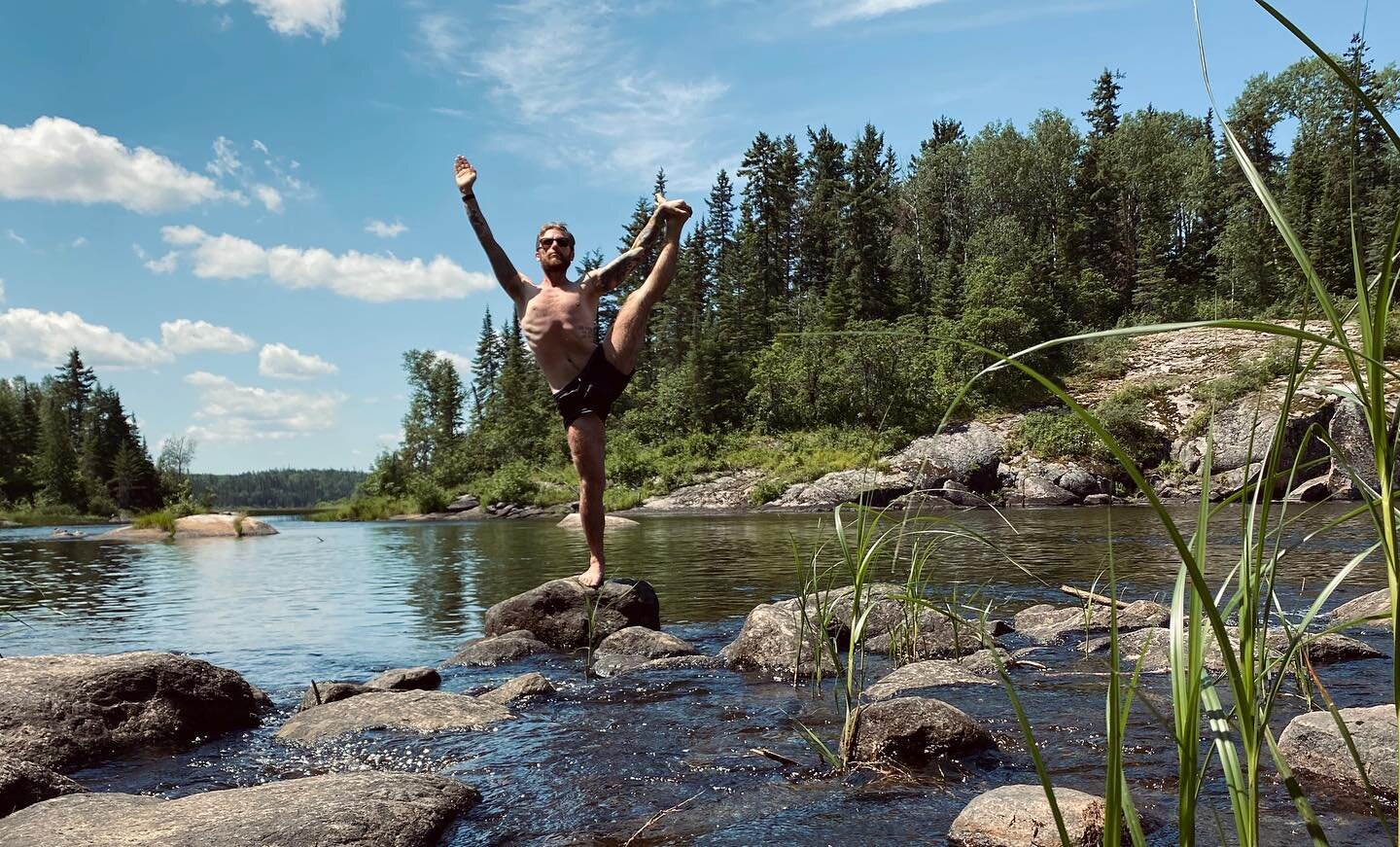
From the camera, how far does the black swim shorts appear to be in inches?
261

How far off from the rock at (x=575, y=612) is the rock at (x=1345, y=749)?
196 inches

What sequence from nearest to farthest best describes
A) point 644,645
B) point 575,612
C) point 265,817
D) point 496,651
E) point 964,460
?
point 265,817 → point 644,645 → point 496,651 → point 575,612 → point 964,460

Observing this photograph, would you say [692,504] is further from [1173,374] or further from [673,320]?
[673,320]

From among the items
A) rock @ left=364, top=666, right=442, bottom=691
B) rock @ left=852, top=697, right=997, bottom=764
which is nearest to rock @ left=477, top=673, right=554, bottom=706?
rock @ left=364, top=666, right=442, bottom=691

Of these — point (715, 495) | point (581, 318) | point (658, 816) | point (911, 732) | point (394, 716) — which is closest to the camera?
point (658, 816)

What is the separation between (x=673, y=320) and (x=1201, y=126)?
47450 mm

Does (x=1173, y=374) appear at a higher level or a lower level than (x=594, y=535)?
higher

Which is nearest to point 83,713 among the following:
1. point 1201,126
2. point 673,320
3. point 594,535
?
point 594,535

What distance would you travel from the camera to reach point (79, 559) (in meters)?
19.5

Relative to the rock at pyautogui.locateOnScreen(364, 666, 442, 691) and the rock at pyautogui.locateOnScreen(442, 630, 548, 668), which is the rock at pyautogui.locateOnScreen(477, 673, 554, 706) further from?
the rock at pyautogui.locateOnScreen(442, 630, 548, 668)

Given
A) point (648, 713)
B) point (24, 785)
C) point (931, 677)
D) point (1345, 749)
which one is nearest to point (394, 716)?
point (648, 713)

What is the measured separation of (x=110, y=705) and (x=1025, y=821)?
4.77 m

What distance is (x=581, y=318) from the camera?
6527 mm

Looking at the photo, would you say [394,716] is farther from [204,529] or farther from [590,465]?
[204,529]
